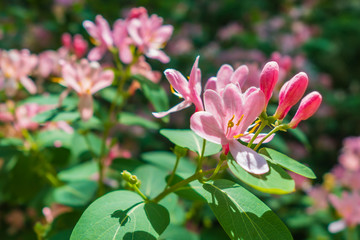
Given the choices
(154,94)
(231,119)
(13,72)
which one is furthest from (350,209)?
(13,72)

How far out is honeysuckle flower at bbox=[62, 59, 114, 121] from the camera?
40.0 inches

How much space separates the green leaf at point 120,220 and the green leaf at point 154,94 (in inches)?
17.0

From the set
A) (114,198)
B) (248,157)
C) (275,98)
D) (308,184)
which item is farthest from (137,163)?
(308,184)

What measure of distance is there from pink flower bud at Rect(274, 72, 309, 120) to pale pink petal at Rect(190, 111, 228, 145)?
14 centimetres

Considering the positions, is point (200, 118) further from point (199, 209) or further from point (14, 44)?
point (14, 44)

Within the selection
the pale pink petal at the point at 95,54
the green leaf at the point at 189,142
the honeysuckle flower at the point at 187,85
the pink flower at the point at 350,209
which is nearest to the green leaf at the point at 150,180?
the green leaf at the point at 189,142

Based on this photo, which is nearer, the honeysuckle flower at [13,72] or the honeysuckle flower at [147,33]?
the honeysuckle flower at [147,33]

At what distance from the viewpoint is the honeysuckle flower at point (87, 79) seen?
3.33ft

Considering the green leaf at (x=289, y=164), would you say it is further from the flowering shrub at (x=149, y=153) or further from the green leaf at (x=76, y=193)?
the green leaf at (x=76, y=193)

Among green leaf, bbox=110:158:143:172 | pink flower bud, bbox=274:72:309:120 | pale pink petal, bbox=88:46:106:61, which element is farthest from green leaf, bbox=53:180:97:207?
pink flower bud, bbox=274:72:309:120

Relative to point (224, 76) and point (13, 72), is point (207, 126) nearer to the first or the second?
point (224, 76)

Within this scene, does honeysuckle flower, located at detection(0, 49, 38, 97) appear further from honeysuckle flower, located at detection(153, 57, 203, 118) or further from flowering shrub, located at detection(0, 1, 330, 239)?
honeysuckle flower, located at detection(153, 57, 203, 118)

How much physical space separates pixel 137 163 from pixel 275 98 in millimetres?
738

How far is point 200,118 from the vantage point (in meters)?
0.61
